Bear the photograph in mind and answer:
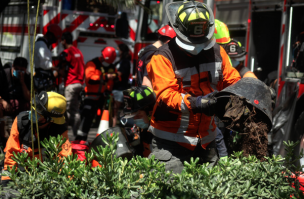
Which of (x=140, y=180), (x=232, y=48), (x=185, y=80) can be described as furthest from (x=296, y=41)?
(x=140, y=180)

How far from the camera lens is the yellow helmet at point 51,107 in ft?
12.7

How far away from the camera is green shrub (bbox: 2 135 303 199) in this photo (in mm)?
2197

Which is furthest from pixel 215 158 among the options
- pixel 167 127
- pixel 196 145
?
pixel 167 127

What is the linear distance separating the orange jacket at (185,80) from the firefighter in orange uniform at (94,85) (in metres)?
3.97

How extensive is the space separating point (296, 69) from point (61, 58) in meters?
3.77

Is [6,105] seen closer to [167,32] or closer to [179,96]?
[167,32]

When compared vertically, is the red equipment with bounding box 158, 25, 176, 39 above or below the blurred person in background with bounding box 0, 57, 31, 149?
above

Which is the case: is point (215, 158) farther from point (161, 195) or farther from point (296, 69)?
point (296, 69)

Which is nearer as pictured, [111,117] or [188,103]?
[188,103]

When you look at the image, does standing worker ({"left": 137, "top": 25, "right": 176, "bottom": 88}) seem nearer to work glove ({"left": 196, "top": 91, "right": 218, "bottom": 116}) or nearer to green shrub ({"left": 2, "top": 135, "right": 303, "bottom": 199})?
work glove ({"left": 196, "top": 91, "right": 218, "bottom": 116})

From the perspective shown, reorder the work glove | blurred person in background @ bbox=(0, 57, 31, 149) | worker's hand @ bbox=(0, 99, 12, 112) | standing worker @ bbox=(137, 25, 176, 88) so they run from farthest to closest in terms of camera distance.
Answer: blurred person in background @ bbox=(0, 57, 31, 149), worker's hand @ bbox=(0, 99, 12, 112), standing worker @ bbox=(137, 25, 176, 88), the work glove

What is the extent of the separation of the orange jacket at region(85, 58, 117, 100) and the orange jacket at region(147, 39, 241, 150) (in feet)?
13.4

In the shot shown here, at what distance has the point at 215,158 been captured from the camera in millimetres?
3277

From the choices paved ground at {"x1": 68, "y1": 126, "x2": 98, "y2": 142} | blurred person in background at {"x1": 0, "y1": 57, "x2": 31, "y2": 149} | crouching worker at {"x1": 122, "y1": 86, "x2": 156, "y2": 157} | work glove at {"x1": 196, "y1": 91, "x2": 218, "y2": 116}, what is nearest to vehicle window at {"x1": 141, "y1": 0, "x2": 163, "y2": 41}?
paved ground at {"x1": 68, "y1": 126, "x2": 98, "y2": 142}
